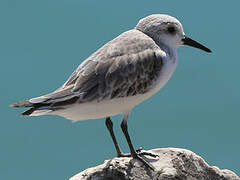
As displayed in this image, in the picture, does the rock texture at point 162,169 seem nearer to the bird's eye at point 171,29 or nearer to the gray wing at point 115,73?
the gray wing at point 115,73

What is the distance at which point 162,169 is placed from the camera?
952 cm

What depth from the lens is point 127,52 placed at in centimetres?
945

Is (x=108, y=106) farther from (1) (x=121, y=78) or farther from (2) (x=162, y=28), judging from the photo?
(2) (x=162, y=28)

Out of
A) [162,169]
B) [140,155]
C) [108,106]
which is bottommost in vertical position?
[162,169]

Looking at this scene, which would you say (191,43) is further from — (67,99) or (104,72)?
(67,99)

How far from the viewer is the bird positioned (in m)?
9.02

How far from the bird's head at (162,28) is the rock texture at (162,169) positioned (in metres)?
1.61

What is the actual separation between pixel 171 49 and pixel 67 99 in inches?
72.6

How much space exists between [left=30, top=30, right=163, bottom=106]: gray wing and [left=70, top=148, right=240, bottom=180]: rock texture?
1.02 meters

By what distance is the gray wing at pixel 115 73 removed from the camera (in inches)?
356

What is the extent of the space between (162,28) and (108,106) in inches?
59.3

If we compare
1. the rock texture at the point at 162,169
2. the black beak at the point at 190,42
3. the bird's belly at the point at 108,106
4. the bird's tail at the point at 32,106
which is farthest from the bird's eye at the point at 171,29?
the bird's tail at the point at 32,106

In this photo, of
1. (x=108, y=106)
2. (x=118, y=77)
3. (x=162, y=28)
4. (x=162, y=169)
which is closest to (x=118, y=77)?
(x=118, y=77)

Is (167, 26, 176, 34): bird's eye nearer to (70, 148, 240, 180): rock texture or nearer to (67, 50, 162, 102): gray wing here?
(67, 50, 162, 102): gray wing
